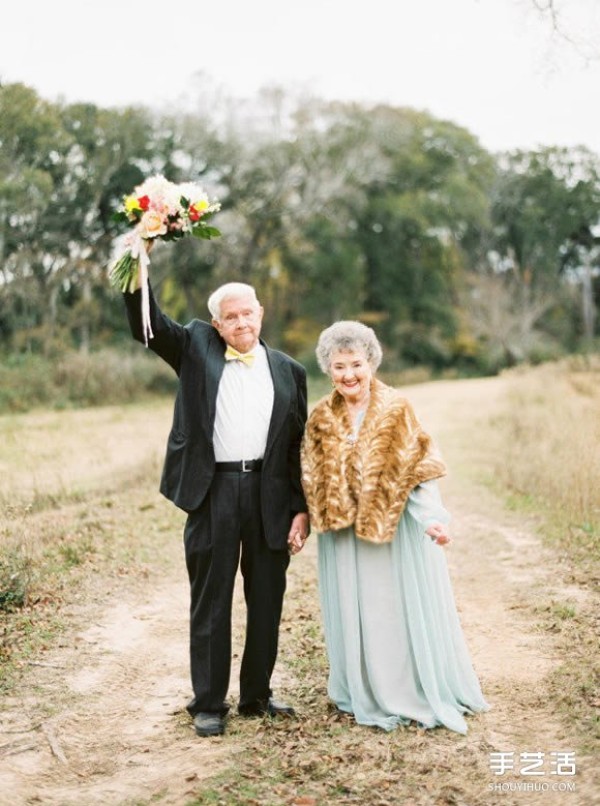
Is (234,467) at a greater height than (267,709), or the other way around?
(234,467)

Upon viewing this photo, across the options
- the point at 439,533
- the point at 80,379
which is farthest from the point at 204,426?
the point at 80,379

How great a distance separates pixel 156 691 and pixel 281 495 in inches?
56.8

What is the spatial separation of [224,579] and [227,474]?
49 centimetres

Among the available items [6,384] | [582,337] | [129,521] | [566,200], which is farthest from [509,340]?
[129,521]

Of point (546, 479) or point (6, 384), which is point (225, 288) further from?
point (6, 384)

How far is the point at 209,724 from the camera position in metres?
3.92

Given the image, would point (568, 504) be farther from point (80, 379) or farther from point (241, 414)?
point (80, 379)

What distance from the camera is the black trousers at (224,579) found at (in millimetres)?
3926

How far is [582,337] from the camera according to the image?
4066cm

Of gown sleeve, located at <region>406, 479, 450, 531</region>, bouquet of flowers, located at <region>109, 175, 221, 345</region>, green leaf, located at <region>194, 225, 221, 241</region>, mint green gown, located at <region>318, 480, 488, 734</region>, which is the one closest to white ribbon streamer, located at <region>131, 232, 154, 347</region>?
bouquet of flowers, located at <region>109, 175, 221, 345</region>

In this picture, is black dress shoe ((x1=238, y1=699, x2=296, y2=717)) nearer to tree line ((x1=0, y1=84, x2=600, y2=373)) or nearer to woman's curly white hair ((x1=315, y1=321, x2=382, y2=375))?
woman's curly white hair ((x1=315, y1=321, x2=382, y2=375))

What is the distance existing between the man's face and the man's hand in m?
0.84

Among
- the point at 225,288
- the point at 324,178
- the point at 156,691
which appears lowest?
the point at 156,691

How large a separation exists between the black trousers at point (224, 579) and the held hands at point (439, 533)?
728mm
